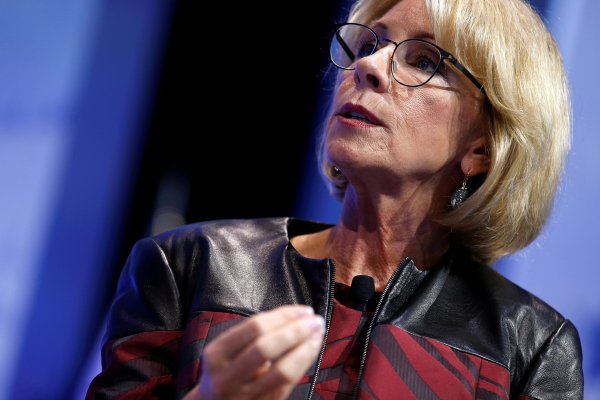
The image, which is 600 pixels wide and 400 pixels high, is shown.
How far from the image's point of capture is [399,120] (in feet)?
4.58

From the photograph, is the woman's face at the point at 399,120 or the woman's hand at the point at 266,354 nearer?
the woman's hand at the point at 266,354

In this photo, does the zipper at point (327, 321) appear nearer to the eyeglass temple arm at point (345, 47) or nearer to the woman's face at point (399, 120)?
the woman's face at point (399, 120)

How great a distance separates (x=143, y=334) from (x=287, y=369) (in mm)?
549

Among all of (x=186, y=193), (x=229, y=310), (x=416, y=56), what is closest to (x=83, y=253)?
(x=186, y=193)

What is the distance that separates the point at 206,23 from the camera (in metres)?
2.33

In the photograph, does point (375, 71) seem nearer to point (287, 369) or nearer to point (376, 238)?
point (376, 238)

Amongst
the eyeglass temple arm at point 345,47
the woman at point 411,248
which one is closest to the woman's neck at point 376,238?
the woman at point 411,248

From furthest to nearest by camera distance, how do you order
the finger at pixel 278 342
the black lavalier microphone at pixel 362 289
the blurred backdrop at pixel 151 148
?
the blurred backdrop at pixel 151 148
the black lavalier microphone at pixel 362 289
the finger at pixel 278 342

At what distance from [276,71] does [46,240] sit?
2.79 ft

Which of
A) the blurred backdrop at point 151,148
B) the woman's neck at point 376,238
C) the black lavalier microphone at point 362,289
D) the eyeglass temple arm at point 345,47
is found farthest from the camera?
the blurred backdrop at point 151,148

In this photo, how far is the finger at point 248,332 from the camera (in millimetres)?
845

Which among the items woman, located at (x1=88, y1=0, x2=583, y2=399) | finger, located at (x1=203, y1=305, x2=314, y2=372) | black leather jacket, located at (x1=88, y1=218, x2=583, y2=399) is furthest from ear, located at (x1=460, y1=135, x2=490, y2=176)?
finger, located at (x1=203, y1=305, x2=314, y2=372)

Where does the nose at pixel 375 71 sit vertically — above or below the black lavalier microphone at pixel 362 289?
above

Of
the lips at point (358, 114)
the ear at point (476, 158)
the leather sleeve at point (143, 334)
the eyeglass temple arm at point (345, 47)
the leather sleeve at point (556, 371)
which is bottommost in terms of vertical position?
the leather sleeve at point (143, 334)
